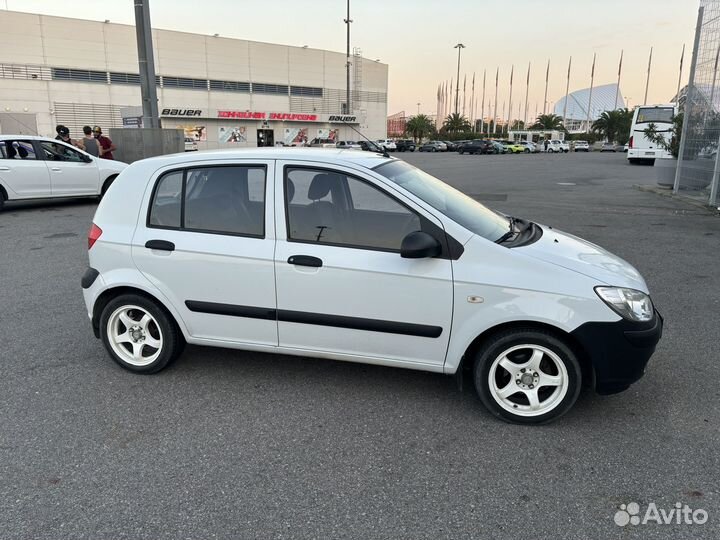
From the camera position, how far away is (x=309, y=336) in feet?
12.0

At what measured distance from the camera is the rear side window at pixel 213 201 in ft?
12.2

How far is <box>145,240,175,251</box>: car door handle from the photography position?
378cm

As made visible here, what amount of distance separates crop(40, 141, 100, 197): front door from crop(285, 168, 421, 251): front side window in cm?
1051

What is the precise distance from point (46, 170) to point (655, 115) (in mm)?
28030

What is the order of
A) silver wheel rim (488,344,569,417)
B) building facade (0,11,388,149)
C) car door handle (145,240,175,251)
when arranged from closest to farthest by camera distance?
silver wheel rim (488,344,569,417), car door handle (145,240,175,251), building facade (0,11,388,149)

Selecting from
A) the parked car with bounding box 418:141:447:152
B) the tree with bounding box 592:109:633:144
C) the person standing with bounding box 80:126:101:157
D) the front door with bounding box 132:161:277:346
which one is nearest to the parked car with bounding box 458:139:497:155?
the parked car with bounding box 418:141:447:152

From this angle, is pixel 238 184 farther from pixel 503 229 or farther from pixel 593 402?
pixel 593 402

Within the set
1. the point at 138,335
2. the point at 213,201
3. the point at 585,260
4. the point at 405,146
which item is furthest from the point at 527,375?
the point at 405,146

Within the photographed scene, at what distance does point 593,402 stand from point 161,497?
274 centimetres

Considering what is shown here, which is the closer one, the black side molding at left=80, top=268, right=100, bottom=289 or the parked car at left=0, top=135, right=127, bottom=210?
the black side molding at left=80, top=268, right=100, bottom=289

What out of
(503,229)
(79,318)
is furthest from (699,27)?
(79,318)

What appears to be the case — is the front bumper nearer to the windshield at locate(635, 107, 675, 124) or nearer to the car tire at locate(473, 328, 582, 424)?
the car tire at locate(473, 328, 582, 424)

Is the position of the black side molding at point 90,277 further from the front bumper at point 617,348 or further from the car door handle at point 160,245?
the front bumper at point 617,348

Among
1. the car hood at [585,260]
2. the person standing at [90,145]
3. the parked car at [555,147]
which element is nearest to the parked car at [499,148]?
the parked car at [555,147]
